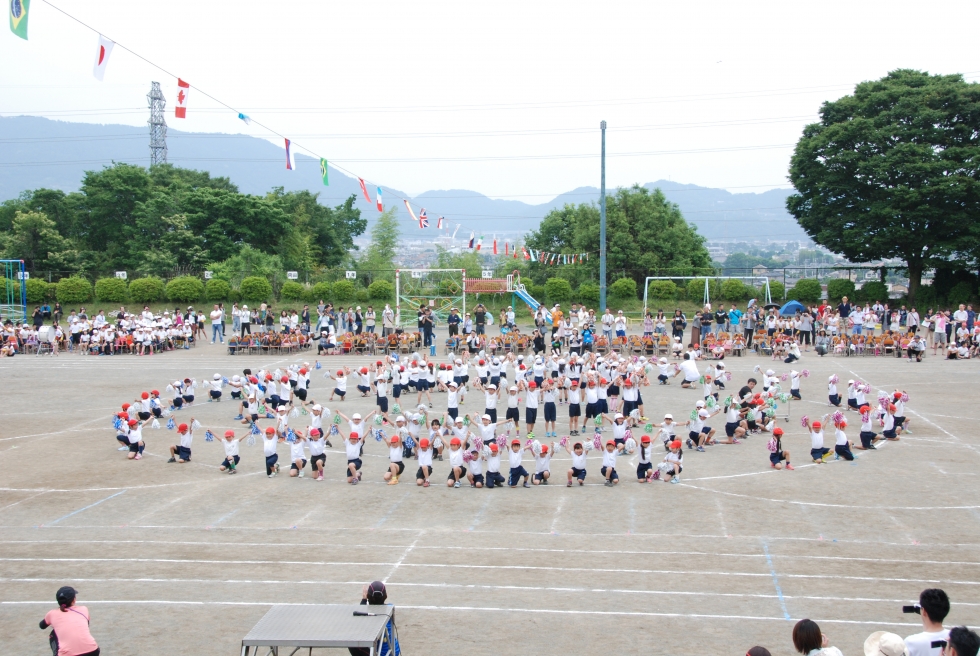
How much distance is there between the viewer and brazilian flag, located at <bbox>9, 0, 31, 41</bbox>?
15.4 meters

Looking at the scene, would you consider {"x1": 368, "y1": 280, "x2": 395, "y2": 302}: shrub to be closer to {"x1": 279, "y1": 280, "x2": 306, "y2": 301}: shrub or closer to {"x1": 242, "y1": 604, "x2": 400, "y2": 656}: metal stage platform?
{"x1": 279, "y1": 280, "x2": 306, "y2": 301}: shrub

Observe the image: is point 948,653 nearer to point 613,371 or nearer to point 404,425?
point 404,425

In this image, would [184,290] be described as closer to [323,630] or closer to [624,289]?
[624,289]

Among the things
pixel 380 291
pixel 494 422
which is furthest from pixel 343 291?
pixel 494 422

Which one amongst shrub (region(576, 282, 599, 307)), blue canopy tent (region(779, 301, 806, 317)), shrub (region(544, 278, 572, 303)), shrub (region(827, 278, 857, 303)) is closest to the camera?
blue canopy tent (region(779, 301, 806, 317))

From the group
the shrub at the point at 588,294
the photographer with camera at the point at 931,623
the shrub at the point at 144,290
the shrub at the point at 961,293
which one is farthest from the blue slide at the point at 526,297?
the photographer with camera at the point at 931,623

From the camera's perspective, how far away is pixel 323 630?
7.29 meters

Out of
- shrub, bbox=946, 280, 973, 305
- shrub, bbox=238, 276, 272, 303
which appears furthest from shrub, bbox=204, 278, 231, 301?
shrub, bbox=946, 280, 973, 305

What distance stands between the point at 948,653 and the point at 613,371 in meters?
16.7

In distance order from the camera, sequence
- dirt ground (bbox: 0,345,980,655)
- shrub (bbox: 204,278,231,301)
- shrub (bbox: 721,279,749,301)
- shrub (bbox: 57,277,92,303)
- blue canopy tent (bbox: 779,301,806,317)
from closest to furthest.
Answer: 1. dirt ground (bbox: 0,345,980,655)
2. blue canopy tent (bbox: 779,301,806,317)
3. shrub (bbox: 721,279,749,301)
4. shrub (bbox: 57,277,92,303)
5. shrub (bbox: 204,278,231,301)

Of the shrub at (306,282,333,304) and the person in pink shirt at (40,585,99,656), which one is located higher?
the shrub at (306,282,333,304)

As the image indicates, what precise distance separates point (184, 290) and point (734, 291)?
2975 cm

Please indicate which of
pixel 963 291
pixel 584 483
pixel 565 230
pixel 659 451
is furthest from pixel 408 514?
pixel 565 230

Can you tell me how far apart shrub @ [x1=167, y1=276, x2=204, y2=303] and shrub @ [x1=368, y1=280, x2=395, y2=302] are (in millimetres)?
9558
